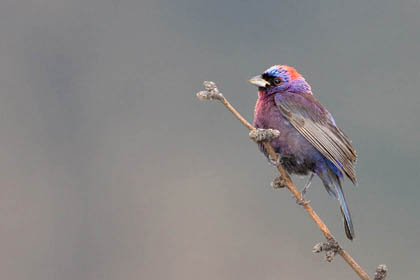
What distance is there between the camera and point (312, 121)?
4.04 metres

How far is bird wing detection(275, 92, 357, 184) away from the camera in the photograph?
368 centimetres

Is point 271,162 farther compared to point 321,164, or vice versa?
point 321,164

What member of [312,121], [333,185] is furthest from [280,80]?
[333,185]

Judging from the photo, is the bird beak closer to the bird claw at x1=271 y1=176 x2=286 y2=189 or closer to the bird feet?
the bird claw at x1=271 y1=176 x2=286 y2=189

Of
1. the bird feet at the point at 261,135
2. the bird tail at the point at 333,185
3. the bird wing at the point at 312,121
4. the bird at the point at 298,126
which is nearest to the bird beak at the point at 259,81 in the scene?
the bird at the point at 298,126

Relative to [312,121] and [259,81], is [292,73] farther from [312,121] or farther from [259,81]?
[312,121]

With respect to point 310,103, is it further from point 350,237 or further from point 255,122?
point 350,237

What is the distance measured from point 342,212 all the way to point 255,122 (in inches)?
37.2

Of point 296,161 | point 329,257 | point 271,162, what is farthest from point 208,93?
point 296,161

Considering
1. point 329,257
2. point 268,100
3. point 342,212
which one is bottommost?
point 329,257

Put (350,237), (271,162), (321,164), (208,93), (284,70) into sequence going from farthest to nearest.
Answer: (284,70), (321,164), (271,162), (350,237), (208,93)

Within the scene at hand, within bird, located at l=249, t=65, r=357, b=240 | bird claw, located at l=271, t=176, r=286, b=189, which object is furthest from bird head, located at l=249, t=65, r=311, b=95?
bird claw, located at l=271, t=176, r=286, b=189

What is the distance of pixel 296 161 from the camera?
3.91 m

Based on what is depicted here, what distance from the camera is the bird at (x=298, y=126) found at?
382 centimetres
